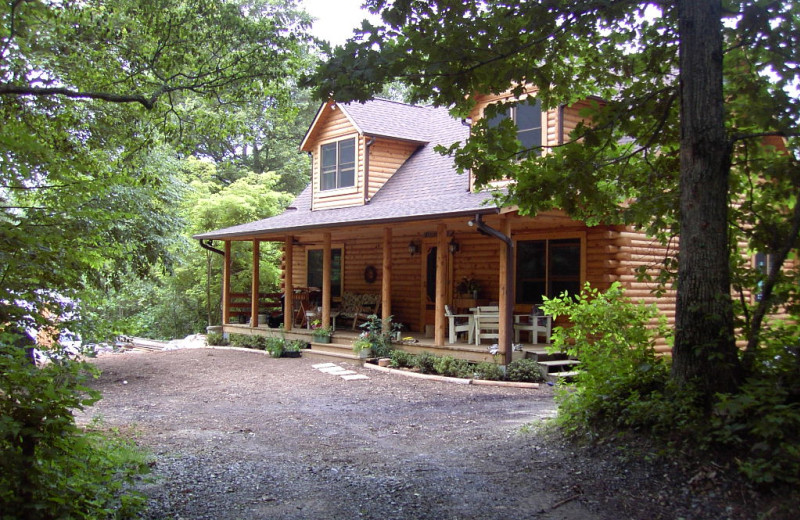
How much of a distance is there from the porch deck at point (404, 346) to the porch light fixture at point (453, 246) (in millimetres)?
2198

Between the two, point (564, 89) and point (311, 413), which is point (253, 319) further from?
point (564, 89)

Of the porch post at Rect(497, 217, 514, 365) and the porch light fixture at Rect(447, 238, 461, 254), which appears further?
the porch light fixture at Rect(447, 238, 461, 254)

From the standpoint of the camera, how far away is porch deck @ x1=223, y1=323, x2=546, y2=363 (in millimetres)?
11648

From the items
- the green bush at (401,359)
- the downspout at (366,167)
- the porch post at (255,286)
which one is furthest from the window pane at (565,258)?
the porch post at (255,286)

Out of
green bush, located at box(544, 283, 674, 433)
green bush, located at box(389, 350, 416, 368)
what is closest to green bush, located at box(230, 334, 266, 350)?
green bush, located at box(389, 350, 416, 368)

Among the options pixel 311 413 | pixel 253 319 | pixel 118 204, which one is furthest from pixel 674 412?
pixel 253 319

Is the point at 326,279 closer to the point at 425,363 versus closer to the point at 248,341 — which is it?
the point at 248,341

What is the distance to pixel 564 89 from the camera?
6.79 metres

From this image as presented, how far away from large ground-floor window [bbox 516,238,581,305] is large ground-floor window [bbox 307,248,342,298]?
6.59 metres

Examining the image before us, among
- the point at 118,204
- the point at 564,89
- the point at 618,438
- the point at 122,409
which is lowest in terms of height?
the point at 122,409

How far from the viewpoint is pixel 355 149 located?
54.7 ft

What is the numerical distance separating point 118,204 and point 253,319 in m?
7.70

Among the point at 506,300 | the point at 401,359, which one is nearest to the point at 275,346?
the point at 401,359

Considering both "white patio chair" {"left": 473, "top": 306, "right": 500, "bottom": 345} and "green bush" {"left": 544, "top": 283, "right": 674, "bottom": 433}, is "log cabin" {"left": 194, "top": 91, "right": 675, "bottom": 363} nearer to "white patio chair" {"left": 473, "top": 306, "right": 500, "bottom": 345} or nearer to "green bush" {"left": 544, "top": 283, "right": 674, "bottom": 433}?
"white patio chair" {"left": 473, "top": 306, "right": 500, "bottom": 345}
